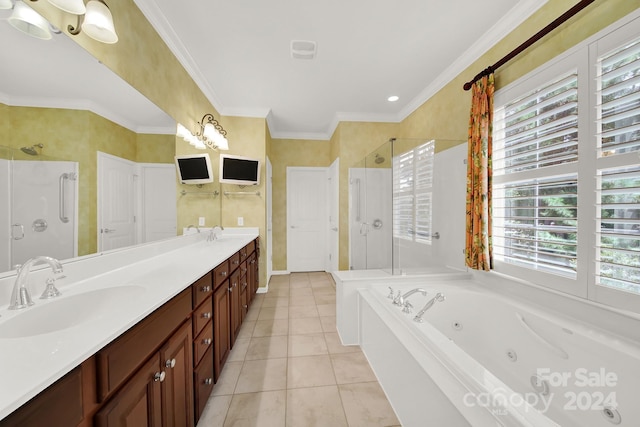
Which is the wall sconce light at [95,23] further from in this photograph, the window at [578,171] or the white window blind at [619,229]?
the white window blind at [619,229]

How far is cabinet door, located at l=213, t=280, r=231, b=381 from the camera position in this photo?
154 cm

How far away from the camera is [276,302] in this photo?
9.87ft

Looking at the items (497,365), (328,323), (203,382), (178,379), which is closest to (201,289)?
(178,379)

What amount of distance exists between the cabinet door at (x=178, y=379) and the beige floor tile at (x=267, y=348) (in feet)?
2.53

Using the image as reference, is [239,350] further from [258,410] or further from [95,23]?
[95,23]

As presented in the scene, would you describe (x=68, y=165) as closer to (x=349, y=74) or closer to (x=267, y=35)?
(x=267, y=35)

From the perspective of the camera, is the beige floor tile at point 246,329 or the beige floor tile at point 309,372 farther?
the beige floor tile at point 246,329

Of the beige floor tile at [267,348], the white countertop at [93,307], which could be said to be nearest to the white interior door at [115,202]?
the white countertop at [93,307]

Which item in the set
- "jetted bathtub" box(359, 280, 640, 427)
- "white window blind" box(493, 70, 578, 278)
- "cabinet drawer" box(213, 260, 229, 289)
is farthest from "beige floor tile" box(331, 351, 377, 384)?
"white window blind" box(493, 70, 578, 278)

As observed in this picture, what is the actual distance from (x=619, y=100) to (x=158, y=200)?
264 centimetres

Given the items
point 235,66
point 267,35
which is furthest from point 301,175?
point 267,35

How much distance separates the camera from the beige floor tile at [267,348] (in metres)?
1.91

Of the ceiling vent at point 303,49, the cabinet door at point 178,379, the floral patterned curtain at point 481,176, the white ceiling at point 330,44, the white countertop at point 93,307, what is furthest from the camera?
the ceiling vent at point 303,49

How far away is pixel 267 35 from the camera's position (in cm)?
191
